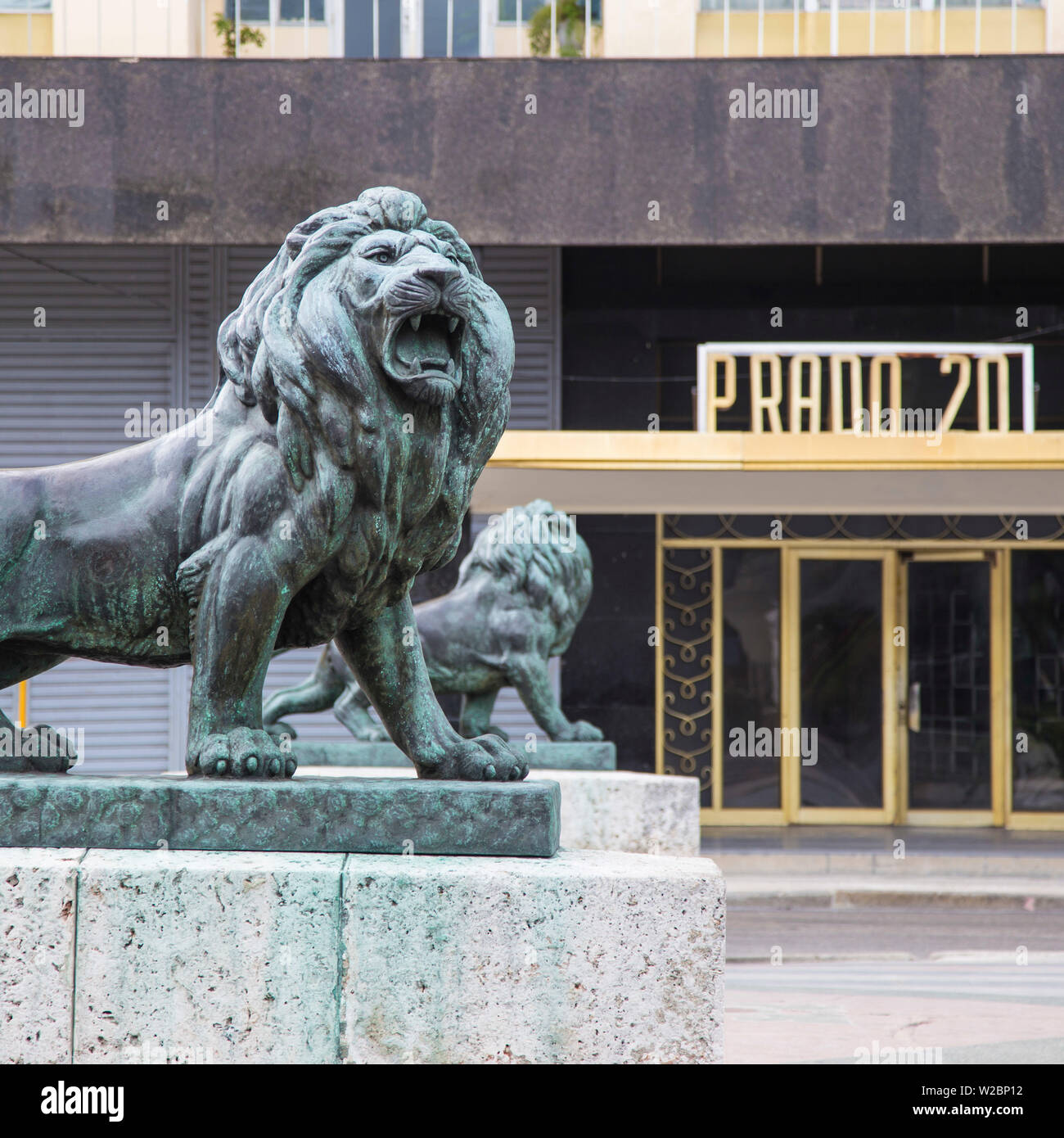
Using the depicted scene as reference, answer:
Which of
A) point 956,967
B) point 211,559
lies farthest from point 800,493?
point 211,559

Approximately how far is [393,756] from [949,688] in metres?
9.17

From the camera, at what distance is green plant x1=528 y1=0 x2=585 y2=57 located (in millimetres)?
13938

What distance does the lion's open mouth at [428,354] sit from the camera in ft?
10.2

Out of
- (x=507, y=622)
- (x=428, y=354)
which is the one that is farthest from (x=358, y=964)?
(x=507, y=622)

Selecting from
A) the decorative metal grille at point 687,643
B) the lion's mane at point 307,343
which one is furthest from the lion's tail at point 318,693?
the decorative metal grille at point 687,643

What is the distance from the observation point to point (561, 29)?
46.0ft

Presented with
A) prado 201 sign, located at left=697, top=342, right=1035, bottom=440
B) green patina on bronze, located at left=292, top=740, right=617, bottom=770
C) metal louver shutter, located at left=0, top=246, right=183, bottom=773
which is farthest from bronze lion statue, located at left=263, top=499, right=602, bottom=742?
metal louver shutter, located at left=0, top=246, right=183, bottom=773

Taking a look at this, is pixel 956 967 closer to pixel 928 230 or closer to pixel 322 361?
pixel 322 361

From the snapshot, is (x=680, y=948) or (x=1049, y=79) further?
(x=1049, y=79)

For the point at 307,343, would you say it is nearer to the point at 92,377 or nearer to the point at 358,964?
the point at 358,964

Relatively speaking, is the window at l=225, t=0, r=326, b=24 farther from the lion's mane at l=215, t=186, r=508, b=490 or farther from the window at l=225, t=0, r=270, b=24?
the lion's mane at l=215, t=186, r=508, b=490

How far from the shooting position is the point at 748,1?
1453 cm

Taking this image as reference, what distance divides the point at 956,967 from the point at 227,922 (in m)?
6.16

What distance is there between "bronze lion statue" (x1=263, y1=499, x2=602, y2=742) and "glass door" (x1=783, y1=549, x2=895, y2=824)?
777cm
